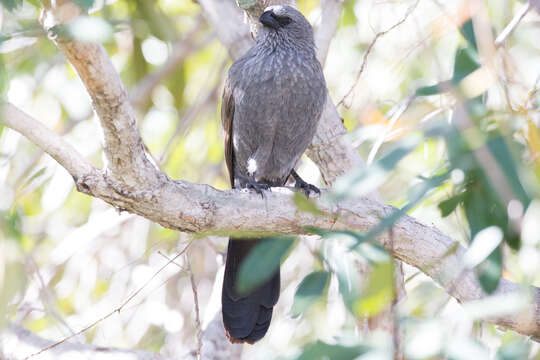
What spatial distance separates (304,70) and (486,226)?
2027 millimetres

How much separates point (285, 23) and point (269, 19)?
0.12 m

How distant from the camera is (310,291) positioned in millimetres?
2031

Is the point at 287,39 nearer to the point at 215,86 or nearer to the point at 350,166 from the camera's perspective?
the point at 350,166

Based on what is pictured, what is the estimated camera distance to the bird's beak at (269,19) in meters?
3.66

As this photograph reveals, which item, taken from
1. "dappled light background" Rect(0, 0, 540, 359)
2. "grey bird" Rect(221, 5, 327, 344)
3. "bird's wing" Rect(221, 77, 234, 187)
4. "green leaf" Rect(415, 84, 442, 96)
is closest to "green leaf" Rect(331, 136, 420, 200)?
"green leaf" Rect(415, 84, 442, 96)

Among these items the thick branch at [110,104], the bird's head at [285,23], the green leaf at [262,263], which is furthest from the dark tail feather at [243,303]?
the green leaf at [262,263]

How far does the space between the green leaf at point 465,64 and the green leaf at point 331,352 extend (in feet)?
2.68

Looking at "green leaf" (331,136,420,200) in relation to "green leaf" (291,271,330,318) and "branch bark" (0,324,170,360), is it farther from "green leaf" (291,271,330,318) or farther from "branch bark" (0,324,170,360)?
"branch bark" (0,324,170,360)

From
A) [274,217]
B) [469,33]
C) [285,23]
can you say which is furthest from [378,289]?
[285,23]

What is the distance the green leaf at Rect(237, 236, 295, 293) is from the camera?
1.54 metres

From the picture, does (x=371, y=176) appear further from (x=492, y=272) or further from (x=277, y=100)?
(x=277, y=100)

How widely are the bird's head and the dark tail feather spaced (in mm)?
1200

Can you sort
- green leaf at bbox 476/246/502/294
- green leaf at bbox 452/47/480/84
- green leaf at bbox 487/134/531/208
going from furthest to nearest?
1. green leaf at bbox 452/47/480/84
2. green leaf at bbox 476/246/502/294
3. green leaf at bbox 487/134/531/208

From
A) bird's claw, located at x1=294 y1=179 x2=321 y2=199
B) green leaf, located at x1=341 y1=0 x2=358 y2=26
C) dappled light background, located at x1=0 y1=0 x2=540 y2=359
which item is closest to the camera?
dappled light background, located at x1=0 y1=0 x2=540 y2=359
